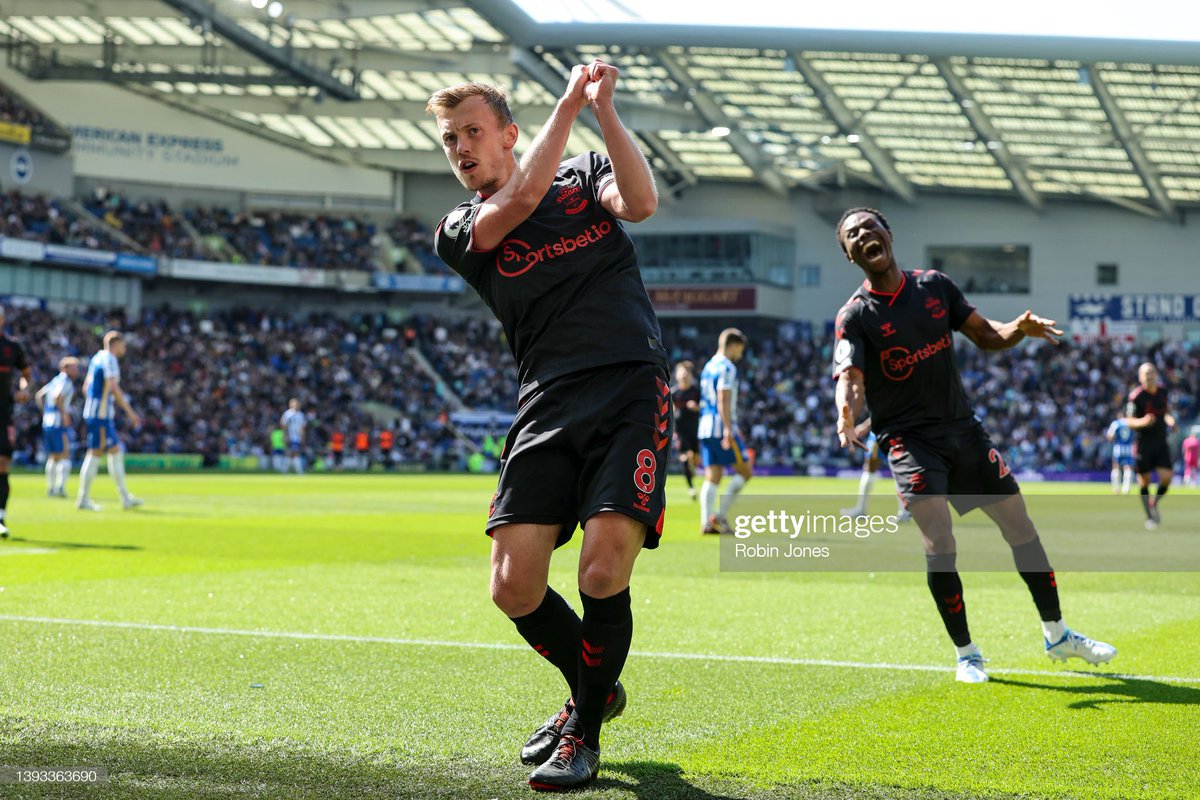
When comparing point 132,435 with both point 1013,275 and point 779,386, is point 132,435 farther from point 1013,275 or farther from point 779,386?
point 1013,275

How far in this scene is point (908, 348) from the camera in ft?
21.3

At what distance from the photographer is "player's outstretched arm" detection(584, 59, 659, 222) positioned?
405 cm

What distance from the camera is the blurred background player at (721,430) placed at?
1495 centimetres

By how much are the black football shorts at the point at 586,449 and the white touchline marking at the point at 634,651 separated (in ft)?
8.26

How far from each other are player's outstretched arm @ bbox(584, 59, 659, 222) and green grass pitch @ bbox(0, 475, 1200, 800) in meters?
1.75

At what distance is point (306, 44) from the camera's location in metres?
46.8

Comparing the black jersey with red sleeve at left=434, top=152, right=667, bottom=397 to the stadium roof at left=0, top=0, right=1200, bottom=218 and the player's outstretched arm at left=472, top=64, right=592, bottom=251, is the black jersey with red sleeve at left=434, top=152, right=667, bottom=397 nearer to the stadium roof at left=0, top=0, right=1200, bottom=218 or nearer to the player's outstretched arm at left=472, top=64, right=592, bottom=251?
the player's outstretched arm at left=472, top=64, right=592, bottom=251

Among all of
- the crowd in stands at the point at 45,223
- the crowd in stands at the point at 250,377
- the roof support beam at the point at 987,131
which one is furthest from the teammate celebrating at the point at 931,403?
the crowd in stands at the point at 45,223

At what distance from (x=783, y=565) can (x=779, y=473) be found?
Result: 118 ft

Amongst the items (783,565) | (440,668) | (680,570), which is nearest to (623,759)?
(440,668)

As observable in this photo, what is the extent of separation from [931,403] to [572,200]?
2.79 m

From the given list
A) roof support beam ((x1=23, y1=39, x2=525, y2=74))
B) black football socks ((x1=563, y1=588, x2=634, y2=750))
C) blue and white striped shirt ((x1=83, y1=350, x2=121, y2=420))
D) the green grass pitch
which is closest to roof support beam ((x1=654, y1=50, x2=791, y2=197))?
roof support beam ((x1=23, y1=39, x2=525, y2=74))

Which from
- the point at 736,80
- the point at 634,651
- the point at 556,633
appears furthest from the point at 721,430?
the point at 736,80

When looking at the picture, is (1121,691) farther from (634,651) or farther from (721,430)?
(721,430)
